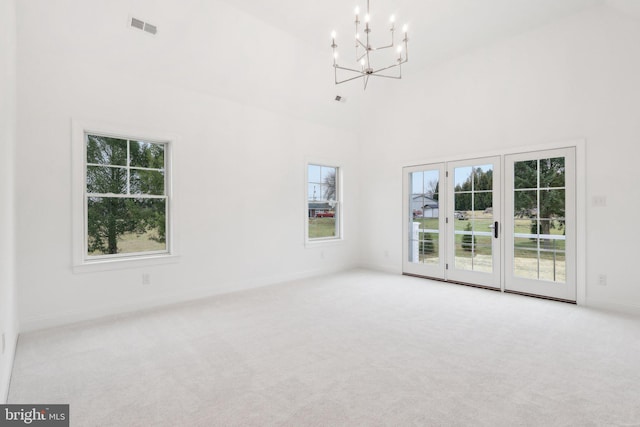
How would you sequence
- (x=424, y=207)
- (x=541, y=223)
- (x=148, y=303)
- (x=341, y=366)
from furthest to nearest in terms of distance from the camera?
(x=424, y=207), (x=541, y=223), (x=148, y=303), (x=341, y=366)

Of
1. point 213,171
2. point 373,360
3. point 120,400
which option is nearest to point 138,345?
point 120,400

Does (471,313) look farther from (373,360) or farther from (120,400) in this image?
(120,400)

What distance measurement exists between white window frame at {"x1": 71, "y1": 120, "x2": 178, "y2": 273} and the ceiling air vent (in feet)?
3.68

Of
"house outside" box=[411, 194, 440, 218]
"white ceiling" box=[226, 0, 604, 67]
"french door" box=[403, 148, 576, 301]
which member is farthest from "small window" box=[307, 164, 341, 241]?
"white ceiling" box=[226, 0, 604, 67]

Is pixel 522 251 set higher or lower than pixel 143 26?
lower

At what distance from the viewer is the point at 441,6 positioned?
4.30 m

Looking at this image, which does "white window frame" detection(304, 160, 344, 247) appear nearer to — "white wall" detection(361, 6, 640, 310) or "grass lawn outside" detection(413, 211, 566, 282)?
"white wall" detection(361, 6, 640, 310)

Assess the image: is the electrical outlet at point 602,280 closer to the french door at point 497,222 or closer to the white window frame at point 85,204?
the french door at point 497,222

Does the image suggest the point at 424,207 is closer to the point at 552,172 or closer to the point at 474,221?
the point at 474,221

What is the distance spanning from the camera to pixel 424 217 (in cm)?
618

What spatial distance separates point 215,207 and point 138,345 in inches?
87.5

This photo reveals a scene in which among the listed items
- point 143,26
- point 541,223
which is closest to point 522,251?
point 541,223

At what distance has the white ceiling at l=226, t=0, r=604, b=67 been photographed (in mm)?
4152

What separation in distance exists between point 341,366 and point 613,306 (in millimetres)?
3754
